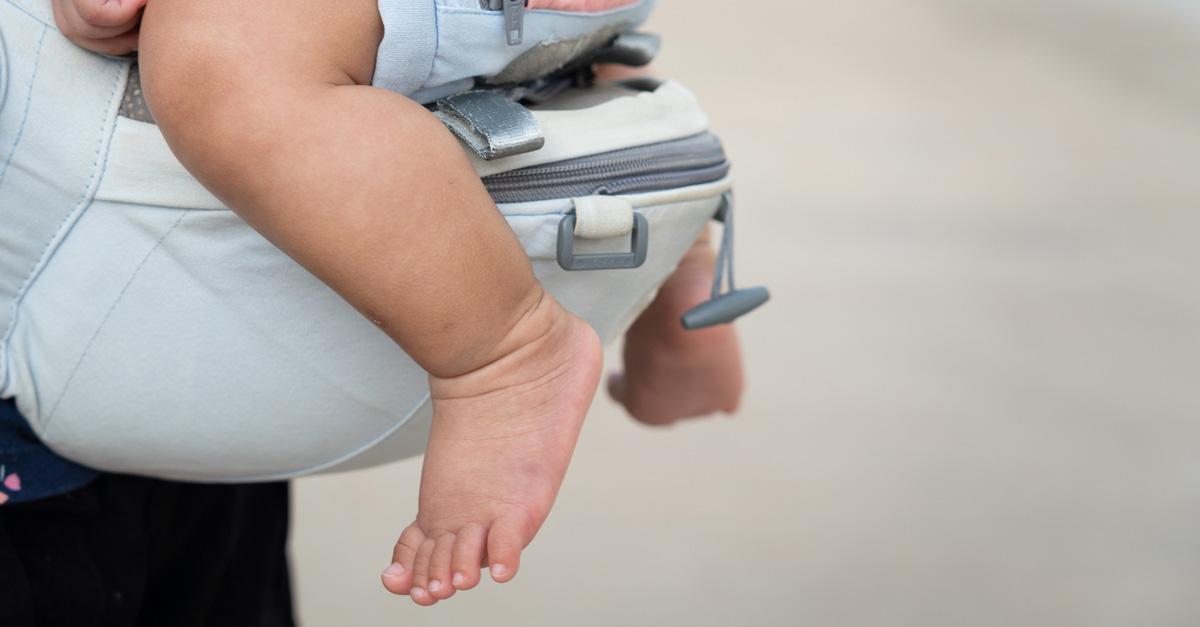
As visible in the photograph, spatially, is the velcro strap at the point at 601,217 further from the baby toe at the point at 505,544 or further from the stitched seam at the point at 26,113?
the stitched seam at the point at 26,113

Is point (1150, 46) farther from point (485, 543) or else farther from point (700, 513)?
point (485, 543)

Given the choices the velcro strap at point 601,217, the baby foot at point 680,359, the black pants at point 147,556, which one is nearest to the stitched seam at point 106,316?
the black pants at point 147,556

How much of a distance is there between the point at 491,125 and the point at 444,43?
0.05 meters

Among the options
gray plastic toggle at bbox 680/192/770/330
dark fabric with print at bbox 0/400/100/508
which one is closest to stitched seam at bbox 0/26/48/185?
dark fabric with print at bbox 0/400/100/508

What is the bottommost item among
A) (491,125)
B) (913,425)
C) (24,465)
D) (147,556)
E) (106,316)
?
(913,425)

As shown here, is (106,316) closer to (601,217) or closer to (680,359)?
(601,217)

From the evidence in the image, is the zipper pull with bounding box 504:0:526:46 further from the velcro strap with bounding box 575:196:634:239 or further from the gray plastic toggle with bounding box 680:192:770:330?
the gray plastic toggle with bounding box 680:192:770:330

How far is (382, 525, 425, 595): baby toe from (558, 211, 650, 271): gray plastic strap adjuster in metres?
0.17

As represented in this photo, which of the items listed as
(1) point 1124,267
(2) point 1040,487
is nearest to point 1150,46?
(1) point 1124,267

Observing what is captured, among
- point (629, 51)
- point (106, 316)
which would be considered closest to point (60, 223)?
point (106, 316)

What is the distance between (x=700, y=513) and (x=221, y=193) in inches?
53.1

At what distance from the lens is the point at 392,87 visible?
729 mm

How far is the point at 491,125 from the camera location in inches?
28.0

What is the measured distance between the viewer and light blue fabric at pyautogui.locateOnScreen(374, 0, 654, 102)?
0.70 metres
